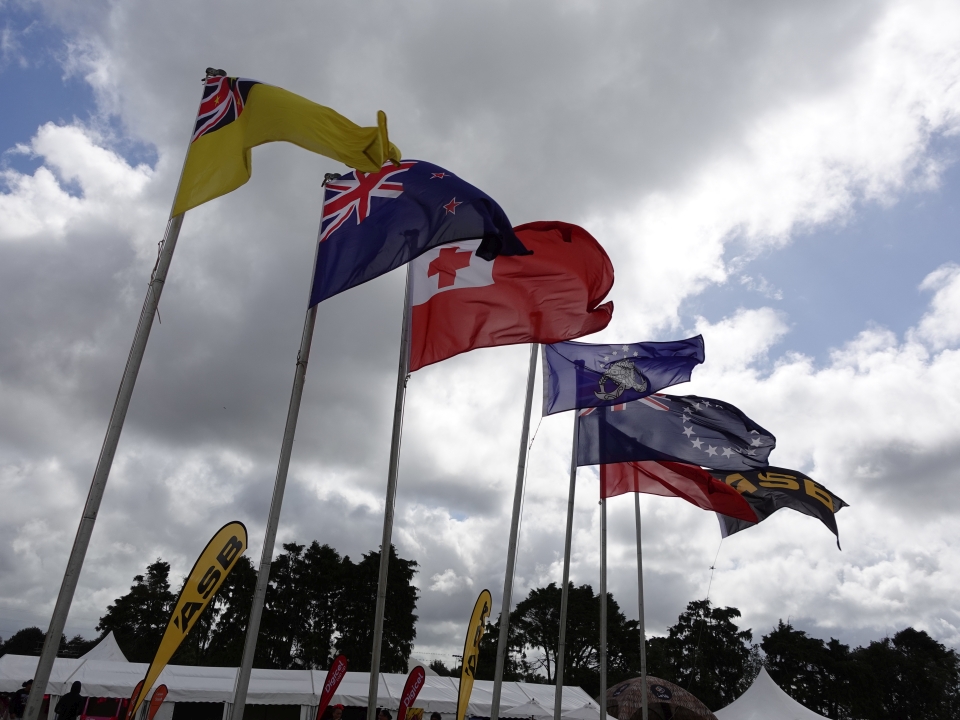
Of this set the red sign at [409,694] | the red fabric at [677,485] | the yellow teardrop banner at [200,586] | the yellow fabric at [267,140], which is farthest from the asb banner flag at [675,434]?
the yellow teardrop banner at [200,586]

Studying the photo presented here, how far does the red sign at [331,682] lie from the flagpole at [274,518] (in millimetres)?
3300

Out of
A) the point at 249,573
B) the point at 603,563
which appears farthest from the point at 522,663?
the point at 603,563

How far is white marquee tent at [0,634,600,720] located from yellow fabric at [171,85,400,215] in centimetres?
2045

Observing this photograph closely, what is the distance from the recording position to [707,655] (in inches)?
2896

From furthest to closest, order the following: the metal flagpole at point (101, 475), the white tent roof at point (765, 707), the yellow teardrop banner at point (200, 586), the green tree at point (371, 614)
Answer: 1. the green tree at point (371, 614)
2. the white tent roof at point (765, 707)
3. the yellow teardrop banner at point (200, 586)
4. the metal flagpole at point (101, 475)

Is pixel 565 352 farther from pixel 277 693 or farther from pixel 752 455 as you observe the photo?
pixel 277 693

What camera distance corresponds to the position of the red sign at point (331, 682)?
12.7 m

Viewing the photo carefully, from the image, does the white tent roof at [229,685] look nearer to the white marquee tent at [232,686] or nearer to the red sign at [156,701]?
the white marquee tent at [232,686]

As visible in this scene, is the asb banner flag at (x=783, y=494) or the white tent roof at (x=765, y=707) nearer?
the asb banner flag at (x=783, y=494)

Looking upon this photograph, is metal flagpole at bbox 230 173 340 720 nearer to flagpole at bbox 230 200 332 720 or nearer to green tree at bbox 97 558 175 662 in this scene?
flagpole at bbox 230 200 332 720

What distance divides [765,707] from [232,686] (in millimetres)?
24656

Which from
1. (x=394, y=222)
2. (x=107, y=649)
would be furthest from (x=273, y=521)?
(x=107, y=649)

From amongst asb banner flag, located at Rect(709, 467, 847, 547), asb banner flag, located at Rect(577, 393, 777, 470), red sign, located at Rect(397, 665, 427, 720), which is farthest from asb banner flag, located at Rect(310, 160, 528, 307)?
asb banner flag, located at Rect(709, 467, 847, 547)

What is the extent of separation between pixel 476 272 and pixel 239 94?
5178 mm
